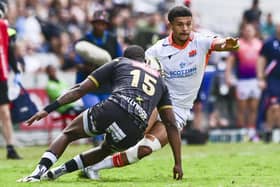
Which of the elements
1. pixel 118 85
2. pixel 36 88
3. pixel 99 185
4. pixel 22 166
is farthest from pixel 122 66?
pixel 36 88

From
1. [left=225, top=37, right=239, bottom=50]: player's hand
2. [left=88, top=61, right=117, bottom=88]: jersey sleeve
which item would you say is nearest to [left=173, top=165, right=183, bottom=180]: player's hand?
[left=88, top=61, right=117, bottom=88]: jersey sleeve

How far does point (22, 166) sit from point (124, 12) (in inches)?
529

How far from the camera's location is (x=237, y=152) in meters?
17.5

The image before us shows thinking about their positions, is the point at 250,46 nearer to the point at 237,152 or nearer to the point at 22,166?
the point at 237,152

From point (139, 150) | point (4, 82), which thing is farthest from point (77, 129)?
point (4, 82)

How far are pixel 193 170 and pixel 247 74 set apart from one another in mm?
9799

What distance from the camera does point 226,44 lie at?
39.7ft

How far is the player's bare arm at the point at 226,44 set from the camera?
11961mm

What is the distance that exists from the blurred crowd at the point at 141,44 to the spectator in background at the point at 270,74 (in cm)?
31

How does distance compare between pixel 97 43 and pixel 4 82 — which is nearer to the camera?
pixel 4 82

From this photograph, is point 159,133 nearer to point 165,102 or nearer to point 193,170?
point 165,102

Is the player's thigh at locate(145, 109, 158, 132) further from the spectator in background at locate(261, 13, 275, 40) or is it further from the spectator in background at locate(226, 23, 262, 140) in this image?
Result: the spectator in background at locate(261, 13, 275, 40)

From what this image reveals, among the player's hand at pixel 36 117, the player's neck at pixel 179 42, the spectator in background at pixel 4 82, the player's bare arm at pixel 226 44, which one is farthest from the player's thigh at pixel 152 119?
the spectator in background at pixel 4 82

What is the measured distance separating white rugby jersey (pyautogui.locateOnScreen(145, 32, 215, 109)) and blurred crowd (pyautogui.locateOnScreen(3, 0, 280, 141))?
752 cm
